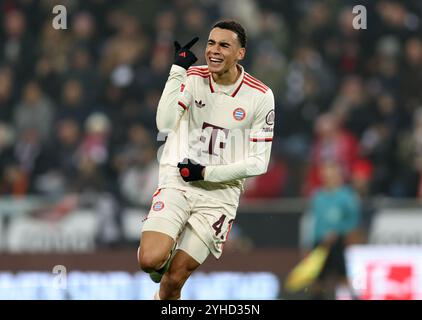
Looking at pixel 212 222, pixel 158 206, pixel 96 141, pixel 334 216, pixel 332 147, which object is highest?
pixel 96 141

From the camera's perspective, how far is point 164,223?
792cm

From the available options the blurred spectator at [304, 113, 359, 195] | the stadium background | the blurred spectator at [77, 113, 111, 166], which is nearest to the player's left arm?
the stadium background

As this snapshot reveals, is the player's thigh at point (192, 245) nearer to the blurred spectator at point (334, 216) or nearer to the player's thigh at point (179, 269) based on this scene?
the player's thigh at point (179, 269)

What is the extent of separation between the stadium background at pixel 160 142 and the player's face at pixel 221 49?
12.0 ft

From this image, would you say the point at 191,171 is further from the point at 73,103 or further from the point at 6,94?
the point at 6,94

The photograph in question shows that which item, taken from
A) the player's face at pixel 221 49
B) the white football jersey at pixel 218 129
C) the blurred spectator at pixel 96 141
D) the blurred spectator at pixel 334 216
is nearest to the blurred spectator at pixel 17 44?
the blurred spectator at pixel 96 141

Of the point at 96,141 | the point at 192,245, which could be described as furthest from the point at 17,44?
the point at 192,245

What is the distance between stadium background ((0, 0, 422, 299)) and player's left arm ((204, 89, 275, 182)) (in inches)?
139

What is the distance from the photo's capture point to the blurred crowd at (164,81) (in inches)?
Answer: 535

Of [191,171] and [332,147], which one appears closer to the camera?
[191,171]

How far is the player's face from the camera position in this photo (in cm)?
790

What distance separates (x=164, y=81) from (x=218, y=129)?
6172mm

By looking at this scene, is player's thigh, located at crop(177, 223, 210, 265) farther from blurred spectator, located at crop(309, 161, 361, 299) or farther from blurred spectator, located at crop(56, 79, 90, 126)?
blurred spectator, located at crop(56, 79, 90, 126)

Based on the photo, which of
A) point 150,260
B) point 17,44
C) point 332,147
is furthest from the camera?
point 17,44
